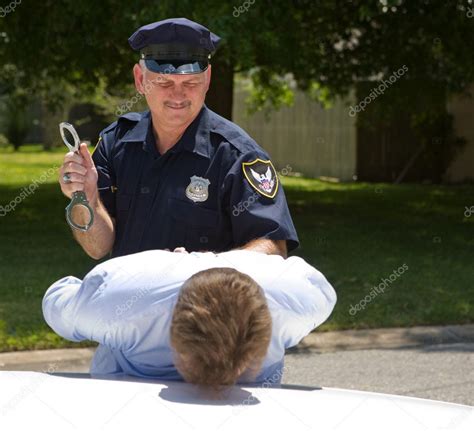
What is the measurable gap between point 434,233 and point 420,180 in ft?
34.3

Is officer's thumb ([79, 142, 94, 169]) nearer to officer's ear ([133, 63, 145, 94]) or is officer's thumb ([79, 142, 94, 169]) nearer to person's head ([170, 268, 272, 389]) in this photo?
officer's ear ([133, 63, 145, 94])

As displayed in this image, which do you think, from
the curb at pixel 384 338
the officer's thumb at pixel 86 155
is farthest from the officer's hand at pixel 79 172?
the curb at pixel 384 338

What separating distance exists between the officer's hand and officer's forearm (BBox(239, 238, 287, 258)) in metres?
0.47

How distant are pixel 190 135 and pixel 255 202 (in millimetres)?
323

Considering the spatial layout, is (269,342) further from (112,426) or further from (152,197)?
(152,197)

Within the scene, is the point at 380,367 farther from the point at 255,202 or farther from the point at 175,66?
the point at 175,66

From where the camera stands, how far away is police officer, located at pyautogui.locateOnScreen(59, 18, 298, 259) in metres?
A: 3.00

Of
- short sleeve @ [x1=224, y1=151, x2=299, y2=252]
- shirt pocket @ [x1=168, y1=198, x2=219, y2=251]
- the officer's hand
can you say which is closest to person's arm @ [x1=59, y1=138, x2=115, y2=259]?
the officer's hand

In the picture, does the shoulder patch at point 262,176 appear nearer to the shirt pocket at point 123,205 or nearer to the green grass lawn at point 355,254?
the shirt pocket at point 123,205

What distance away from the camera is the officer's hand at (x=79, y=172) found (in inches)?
116

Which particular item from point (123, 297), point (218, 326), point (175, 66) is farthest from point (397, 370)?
point (218, 326)

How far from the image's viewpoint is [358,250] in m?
11.5

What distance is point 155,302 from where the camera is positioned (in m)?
2.40

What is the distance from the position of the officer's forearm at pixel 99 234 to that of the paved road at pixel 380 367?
139 inches
